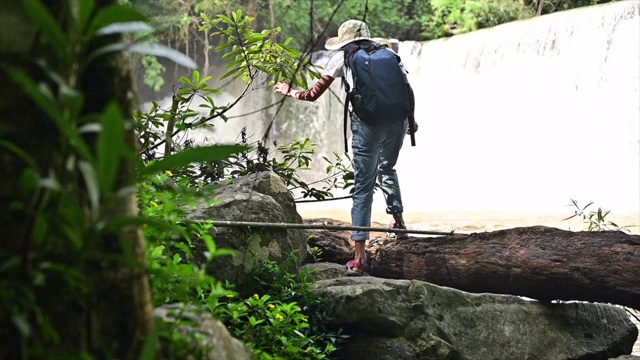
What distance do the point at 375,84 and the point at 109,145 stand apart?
3572mm

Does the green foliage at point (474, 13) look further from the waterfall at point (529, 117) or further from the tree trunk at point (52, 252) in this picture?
the tree trunk at point (52, 252)

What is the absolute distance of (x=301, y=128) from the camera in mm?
16547

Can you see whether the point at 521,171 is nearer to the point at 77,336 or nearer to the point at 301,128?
the point at 301,128

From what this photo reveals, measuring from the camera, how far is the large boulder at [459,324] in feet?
14.2

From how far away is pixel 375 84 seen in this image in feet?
16.4

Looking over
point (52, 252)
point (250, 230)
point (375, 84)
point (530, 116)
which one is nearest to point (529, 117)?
point (530, 116)

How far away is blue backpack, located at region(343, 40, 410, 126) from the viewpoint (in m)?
5.01

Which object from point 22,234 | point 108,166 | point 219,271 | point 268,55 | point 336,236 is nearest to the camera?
point 108,166

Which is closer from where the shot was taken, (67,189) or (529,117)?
(67,189)

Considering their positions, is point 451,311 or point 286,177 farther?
point 286,177

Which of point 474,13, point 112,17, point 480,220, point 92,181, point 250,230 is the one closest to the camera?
point 92,181

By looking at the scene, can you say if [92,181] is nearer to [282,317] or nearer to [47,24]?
[47,24]

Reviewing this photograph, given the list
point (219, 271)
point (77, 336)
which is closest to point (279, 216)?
point (219, 271)

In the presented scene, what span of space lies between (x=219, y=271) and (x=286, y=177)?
73.4 inches
